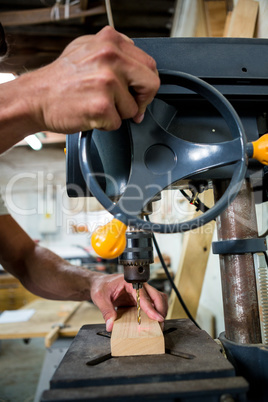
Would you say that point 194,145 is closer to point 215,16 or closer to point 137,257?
point 137,257

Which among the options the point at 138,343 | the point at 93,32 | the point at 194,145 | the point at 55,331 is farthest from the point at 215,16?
the point at 55,331

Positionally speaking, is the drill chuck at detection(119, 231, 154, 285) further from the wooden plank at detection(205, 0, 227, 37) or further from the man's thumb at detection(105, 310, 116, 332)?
the wooden plank at detection(205, 0, 227, 37)

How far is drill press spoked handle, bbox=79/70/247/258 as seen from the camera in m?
0.44

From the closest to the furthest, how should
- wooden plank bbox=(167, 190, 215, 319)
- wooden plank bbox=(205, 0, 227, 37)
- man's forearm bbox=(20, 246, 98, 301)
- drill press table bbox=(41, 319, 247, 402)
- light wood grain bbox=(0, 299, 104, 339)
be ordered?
drill press table bbox=(41, 319, 247, 402) → man's forearm bbox=(20, 246, 98, 301) → wooden plank bbox=(167, 190, 215, 319) → wooden plank bbox=(205, 0, 227, 37) → light wood grain bbox=(0, 299, 104, 339)

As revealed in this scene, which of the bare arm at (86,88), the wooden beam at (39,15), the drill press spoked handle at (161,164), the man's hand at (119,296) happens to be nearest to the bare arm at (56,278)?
the man's hand at (119,296)

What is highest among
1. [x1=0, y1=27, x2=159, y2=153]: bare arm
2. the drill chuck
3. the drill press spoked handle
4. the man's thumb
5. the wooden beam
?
the wooden beam

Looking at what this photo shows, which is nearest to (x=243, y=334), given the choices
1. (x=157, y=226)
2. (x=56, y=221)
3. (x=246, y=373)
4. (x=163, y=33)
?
(x=246, y=373)

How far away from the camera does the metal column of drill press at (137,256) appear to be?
0.52m

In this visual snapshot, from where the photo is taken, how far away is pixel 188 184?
614 millimetres

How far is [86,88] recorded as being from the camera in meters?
0.43

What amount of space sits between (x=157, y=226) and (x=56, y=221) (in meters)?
5.25

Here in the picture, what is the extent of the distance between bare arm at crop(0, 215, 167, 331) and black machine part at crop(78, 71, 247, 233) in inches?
12.2

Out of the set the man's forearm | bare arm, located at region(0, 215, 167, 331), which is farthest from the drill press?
the man's forearm

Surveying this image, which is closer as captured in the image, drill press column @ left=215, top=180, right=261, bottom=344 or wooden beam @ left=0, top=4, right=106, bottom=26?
drill press column @ left=215, top=180, right=261, bottom=344
